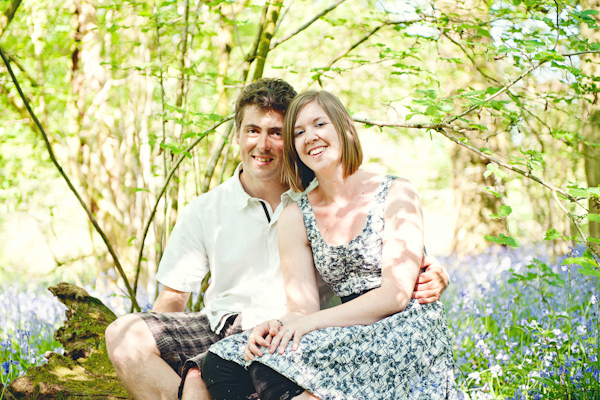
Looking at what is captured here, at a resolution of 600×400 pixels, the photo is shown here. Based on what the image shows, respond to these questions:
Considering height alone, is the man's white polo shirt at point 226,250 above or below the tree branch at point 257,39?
below

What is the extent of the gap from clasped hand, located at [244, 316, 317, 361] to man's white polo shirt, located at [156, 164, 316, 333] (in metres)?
0.52

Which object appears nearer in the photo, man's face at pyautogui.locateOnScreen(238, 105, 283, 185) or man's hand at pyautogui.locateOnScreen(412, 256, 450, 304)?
man's hand at pyautogui.locateOnScreen(412, 256, 450, 304)

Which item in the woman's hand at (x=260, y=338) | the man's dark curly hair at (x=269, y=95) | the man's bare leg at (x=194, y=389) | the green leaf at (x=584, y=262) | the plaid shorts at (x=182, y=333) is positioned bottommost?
the man's bare leg at (x=194, y=389)

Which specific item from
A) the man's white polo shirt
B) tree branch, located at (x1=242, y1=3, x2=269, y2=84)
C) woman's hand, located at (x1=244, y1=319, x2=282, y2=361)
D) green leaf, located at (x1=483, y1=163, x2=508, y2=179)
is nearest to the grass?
green leaf, located at (x1=483, y1=163, x2=508, y2=179)

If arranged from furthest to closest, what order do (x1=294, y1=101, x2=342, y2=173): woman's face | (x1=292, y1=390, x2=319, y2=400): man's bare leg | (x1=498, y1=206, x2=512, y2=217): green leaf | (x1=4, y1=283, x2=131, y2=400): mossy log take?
(x1=4, y1=283, x2=131, y2=400): mossy log, (x1=294, y1=101, x2=342, y2=173): woman's face, (x1=498, y1=206, x2=512, y2=217): green leaf, (x1=292, y1=390, x2=319, y2=400): man's bare leg

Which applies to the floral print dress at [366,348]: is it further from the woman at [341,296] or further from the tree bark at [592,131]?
the tree bark at [592,131]

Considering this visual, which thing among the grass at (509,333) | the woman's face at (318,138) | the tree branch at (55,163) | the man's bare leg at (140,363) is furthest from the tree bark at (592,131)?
the tree branch at (55,163)

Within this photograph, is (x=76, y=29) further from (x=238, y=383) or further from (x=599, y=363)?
(x=599, y=363)

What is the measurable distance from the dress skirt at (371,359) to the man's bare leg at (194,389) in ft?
0.63

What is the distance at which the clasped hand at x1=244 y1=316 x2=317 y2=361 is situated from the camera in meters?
1.78

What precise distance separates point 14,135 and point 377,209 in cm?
399

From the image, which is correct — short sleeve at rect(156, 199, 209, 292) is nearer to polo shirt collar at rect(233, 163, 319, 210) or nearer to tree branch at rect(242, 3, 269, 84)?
polo shirt collar at rect(233, 163, 319, 210)

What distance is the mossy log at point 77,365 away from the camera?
2.34 metres

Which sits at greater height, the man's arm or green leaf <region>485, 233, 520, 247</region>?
green leaf <region>485, 233, 520, 247</region>
